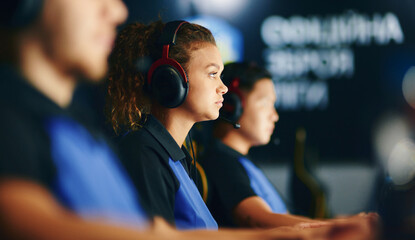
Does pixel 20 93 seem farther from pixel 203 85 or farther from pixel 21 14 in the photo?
pixel 203 85

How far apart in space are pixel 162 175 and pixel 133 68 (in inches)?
11.5

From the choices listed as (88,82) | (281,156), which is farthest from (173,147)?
(281,156)

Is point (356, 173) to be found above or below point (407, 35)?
below

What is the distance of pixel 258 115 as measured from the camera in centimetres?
168

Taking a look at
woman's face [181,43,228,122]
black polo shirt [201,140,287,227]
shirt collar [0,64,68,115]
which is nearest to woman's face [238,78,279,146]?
black polo shirt [201,140,287,227]

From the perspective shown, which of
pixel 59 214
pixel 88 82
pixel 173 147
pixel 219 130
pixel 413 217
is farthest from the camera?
pixel 219 130

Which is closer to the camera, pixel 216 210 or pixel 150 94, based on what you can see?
pixel 150 94

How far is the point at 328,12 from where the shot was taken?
9.27 ft

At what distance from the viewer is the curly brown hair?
3.49 ft

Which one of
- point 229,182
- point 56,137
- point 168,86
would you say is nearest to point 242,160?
point 229,182

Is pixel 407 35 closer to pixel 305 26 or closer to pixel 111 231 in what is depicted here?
pixel 305 26

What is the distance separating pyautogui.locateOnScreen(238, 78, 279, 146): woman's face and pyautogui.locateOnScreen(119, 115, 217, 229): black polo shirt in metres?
0.63

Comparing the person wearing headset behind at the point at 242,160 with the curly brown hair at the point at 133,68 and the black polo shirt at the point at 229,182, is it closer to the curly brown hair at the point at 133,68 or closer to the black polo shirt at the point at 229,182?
the black polo shirt at the point at 229,182

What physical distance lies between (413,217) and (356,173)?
7.03 ft
